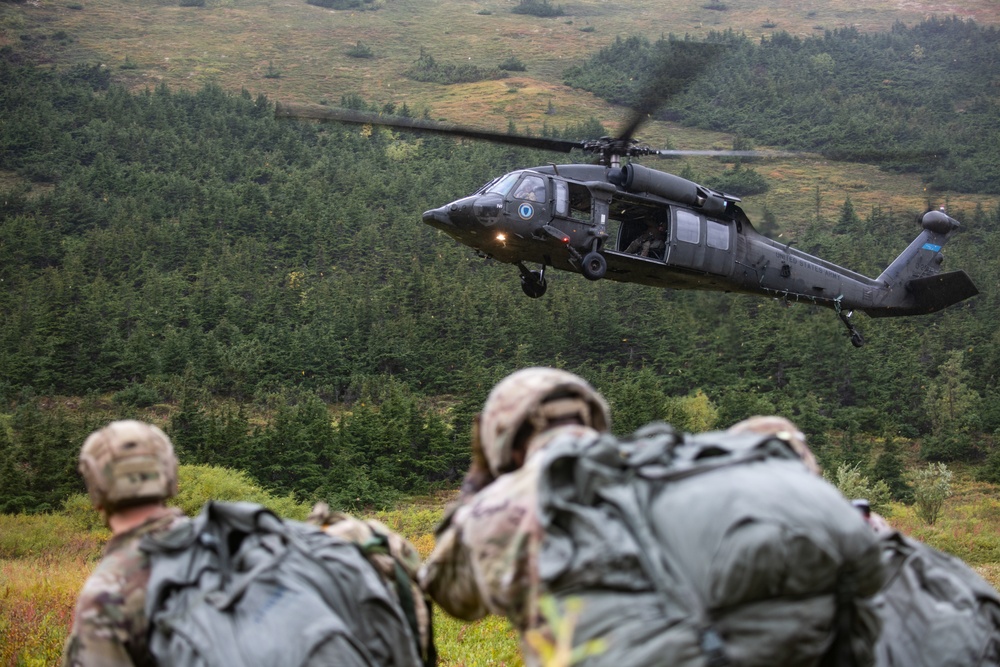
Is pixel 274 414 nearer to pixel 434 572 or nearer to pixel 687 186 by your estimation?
pixel 687 186

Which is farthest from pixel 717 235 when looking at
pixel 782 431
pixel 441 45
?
pixel 441 45

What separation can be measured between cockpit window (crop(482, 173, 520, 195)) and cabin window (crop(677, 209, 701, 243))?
2.36m

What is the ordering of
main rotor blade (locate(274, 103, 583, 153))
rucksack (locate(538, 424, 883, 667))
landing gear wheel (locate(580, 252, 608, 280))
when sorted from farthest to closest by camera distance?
1. landing gear wheel (locate(580, 252, 608, 280))
2. main rotor blade (locate(274, 103, 583, 153))
3. rucksack (locate(538, 424, 883, 667))

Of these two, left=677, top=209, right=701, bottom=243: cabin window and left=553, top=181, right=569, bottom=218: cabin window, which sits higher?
left=553, top=181, right=569, bottom=218: cabin window

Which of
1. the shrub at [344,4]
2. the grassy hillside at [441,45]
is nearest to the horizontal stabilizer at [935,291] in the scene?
the grassy hillside at [441,45]

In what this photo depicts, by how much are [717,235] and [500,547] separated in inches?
535

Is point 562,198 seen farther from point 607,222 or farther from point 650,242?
point 650,242

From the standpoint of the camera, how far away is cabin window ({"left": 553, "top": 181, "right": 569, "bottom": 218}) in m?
15.4

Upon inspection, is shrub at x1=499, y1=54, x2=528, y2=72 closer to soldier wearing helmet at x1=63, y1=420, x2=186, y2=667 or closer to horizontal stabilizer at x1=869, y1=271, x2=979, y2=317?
horizontal stabilizer at x1=869, y1=271, x2=979, y2=317

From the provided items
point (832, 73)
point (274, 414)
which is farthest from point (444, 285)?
point (832, 73)

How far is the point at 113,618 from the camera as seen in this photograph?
3.02 metres

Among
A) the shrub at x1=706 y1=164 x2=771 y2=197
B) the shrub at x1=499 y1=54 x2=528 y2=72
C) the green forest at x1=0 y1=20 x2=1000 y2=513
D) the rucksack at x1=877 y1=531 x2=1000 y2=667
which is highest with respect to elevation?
the rucksack at x1=877 y1=531 x2=1000 y2=667

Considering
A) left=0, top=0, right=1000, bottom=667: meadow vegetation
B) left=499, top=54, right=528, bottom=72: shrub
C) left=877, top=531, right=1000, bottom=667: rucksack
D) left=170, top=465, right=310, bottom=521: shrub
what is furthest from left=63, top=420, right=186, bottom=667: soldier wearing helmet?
left=499, top=54, right=528, bottom=72: shrub

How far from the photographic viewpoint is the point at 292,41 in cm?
9050
